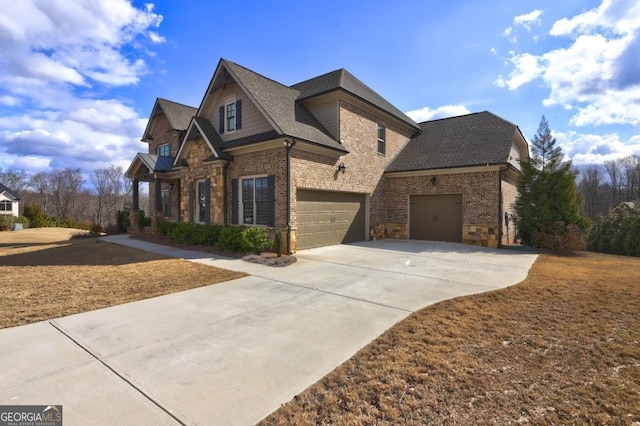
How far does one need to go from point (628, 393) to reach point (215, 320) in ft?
16.4

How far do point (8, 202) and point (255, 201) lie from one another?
4129 cm

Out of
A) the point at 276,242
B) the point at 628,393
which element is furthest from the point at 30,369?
the point at 276,242

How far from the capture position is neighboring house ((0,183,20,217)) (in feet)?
117

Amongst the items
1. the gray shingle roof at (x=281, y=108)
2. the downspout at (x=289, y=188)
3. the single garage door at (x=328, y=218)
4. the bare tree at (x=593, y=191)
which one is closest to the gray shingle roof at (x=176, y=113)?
the gray shingle roof at (x=281, y=108)

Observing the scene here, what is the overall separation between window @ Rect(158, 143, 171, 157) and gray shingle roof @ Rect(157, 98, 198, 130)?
1995 millimetres

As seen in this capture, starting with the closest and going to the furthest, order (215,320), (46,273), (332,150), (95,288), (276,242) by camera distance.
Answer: (215,320) < (95,288) < (46,273) < (276,242) < (332,150)

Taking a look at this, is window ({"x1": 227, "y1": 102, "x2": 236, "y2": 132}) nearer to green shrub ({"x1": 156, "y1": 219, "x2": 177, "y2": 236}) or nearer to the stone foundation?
green shrub ({"x1": 156, "y1": 219, "x2": 177, "y2": 236})

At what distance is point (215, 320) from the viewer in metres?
4.96

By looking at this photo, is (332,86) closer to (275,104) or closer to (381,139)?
(275,104)

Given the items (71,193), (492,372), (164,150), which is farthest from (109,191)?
(492,372)

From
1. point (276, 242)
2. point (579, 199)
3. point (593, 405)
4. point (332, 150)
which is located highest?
point (332, 150)

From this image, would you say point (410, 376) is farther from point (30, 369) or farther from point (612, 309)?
point (612, 309)

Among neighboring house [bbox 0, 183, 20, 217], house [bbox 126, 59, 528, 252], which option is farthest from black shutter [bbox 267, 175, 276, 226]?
neighboring house [bbox 0, 183, 20, 217]

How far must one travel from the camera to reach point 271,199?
11805mm
